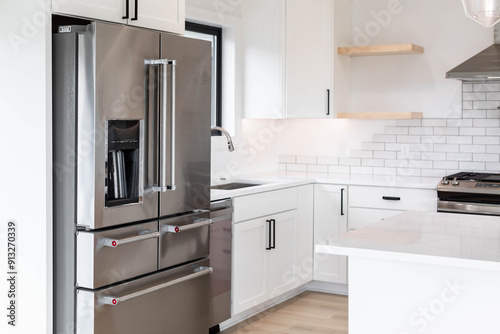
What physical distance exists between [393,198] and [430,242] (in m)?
2.20

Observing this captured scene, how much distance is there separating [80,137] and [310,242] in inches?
97.7

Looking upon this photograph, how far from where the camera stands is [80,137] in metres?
2.64

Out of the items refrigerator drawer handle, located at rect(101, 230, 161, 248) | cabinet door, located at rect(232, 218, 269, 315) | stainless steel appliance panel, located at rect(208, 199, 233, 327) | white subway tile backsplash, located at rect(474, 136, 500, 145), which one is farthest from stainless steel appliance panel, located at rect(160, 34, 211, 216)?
white subway tile backsplash, located at rect(474, 136, 500, 145)

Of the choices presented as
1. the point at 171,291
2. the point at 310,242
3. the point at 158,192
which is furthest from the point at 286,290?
the point at 158,192

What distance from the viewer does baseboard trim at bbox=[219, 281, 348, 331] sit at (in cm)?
411

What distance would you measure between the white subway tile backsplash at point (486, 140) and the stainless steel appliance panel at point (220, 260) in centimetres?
199

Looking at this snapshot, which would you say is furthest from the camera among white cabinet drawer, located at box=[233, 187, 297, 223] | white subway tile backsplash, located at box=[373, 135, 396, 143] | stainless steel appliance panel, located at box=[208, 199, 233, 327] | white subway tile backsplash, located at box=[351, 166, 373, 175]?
white subway tile backsplash, located at box=[351, 166, 373, 175]

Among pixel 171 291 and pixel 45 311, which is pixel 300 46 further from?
pixel 45 311

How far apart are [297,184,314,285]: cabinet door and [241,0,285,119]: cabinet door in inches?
24.3

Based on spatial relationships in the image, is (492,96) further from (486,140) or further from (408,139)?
(408,139)

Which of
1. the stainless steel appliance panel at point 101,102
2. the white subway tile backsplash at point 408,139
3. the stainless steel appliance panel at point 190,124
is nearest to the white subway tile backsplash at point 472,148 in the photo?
the white subway tile backsplash at point 408,139

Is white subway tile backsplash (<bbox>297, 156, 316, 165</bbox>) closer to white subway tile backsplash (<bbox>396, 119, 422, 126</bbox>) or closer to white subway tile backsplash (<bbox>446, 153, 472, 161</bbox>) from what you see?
white subway tile backsplash (<bbox>396, 119, 422, 126</bbox>)

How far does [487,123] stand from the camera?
180 inches

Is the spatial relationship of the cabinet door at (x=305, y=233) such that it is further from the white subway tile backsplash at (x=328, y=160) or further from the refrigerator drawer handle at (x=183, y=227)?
the refrigerator drawer handle at (x=183, y=227)
